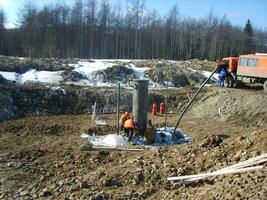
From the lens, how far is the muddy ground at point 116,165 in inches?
336

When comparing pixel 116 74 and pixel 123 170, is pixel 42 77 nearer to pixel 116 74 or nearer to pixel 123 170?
pixel 116 74

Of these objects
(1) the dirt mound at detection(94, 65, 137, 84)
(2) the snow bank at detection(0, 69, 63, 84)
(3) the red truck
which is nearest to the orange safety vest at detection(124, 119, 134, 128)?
(3) the red truck

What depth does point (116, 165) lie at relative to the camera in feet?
40.1

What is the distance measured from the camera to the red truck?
2335 cm

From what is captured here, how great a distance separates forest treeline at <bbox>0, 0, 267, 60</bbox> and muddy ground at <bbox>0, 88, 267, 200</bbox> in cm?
4279

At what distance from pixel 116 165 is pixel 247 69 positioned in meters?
14.3

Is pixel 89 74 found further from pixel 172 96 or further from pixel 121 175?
pixel 121 175

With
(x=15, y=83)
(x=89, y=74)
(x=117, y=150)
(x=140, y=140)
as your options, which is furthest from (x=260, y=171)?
(x=89, y=74)

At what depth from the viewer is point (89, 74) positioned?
2925 cm

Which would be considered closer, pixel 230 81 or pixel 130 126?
pixel 130 126

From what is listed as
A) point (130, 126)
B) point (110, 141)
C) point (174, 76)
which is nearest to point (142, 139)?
point (130, 126)

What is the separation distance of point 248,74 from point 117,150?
12642 millimetres

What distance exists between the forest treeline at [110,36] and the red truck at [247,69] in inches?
1408

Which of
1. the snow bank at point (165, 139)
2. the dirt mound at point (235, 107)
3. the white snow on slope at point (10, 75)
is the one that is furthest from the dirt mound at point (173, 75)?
the snow bank at point (165, 139)
